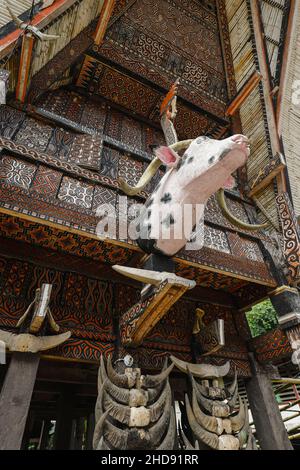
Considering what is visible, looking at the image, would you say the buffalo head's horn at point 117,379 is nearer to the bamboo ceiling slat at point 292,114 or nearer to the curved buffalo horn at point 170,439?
the curved buffalo horn at point 170,439

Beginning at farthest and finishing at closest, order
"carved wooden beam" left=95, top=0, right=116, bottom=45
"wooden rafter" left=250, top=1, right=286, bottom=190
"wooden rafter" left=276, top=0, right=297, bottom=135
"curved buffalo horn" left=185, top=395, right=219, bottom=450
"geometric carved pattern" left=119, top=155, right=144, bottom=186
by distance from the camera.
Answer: "wooden rafter" left=276, top=0, right=297, bottom=135 → "wooden rafter" left=250, top=1, right=286, bottom=190 → "carved wooden beam" left=95, top=0, right=116, bottom=45 → "geometric carved pattern" left=119, top=155, right=144, bottom=186 → "curved buffalo horn" left=185, top=395, right=219, bottom=450

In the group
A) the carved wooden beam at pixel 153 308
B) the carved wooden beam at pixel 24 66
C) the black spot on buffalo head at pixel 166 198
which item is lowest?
the carved wooden beam at pixel 153 308

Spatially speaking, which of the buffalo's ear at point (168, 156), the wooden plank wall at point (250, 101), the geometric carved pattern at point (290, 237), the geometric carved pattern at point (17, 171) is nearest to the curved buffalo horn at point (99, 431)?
the geometric carved pattern at point (17, 171)

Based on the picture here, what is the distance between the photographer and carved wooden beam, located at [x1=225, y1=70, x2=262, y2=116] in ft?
17.1

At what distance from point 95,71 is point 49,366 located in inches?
190

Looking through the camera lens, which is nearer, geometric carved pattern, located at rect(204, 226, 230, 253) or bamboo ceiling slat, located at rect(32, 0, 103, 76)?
bamboo ceiling slat, located at rect(32, 0, 103, 76)

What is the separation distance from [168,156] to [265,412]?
326 centimetres

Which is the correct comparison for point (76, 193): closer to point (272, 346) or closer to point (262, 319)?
point (272, 346)

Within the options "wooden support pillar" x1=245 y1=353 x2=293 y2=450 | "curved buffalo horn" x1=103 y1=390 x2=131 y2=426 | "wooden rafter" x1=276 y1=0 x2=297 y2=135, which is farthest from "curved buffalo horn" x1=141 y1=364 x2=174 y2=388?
"wooden rafter" x1=276 y1=0 x2=297 y2=135

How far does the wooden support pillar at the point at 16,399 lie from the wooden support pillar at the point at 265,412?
2717 mm

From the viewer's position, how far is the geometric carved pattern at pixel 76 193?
117 inches

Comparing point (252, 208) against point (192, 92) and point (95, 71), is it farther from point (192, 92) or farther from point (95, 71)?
point (95, 71)

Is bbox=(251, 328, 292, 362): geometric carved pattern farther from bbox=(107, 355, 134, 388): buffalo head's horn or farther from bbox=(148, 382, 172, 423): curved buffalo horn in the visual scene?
bbox=(107, 355, 134, 388): buffalo head's horn

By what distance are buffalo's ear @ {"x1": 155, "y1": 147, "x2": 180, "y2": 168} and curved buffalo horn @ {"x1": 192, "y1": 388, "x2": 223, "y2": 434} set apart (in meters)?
2.36
